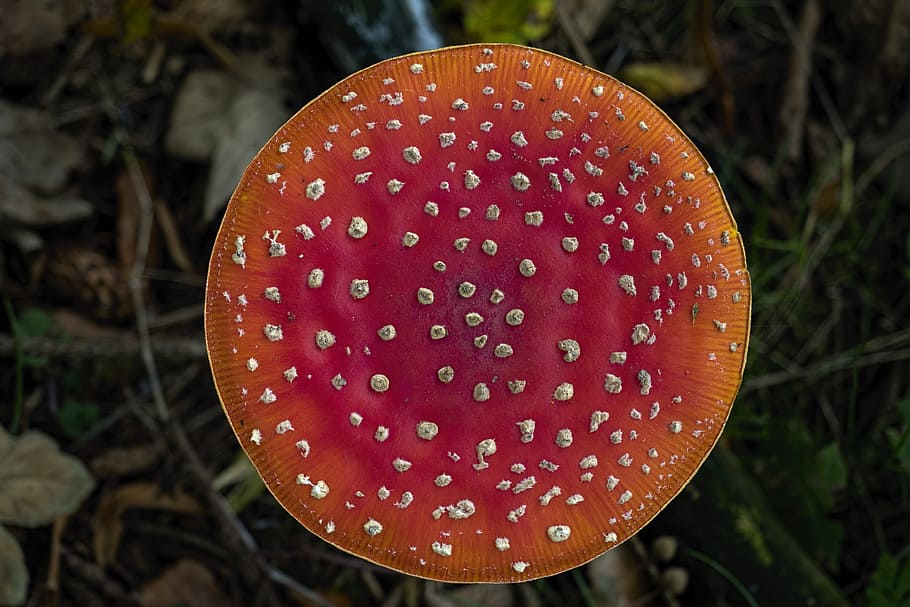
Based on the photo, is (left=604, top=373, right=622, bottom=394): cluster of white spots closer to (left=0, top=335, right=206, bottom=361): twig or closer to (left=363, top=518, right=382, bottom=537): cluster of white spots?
(left=363, top=518, right=382, bottom=537): cluster of white spots

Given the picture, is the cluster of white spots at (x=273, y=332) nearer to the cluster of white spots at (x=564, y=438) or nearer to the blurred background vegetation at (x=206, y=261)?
the cluster of white spots at (x=564, y=438)

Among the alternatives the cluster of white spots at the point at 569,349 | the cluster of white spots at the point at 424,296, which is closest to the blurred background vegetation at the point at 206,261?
the cluster of white spots at the point at 569,349

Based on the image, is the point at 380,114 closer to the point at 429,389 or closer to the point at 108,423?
the point at 429,389

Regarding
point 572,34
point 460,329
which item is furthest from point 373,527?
point 572,34

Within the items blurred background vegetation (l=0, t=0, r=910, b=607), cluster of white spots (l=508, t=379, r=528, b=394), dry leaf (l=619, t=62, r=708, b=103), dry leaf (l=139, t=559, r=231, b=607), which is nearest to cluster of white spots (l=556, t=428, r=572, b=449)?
cluster of white spots (l=508, t=379, r=528, b=394)

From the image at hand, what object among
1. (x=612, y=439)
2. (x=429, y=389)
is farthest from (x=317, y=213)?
(x=612, y=439)

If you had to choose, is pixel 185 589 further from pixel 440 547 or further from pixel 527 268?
pixel 527 268
